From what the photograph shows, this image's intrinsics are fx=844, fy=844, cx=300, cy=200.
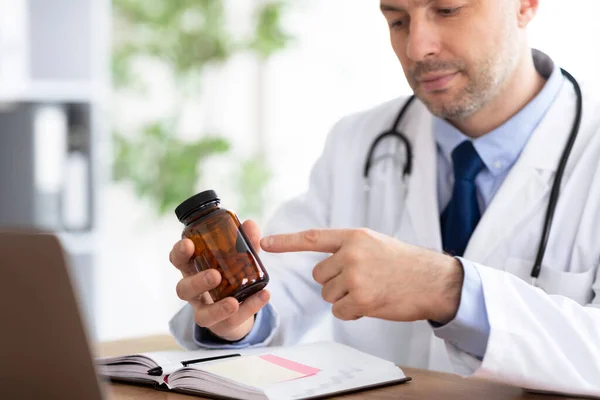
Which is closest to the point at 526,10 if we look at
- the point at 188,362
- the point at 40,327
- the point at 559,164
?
the point at 559,164

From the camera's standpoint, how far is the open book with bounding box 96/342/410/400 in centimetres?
120

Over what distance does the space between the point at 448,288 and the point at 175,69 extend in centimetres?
295

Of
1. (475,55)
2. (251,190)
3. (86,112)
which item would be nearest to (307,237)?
(475,55)

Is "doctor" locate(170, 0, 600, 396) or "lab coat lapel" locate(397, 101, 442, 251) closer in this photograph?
"doctor" locate(170, 0, 600, 396)

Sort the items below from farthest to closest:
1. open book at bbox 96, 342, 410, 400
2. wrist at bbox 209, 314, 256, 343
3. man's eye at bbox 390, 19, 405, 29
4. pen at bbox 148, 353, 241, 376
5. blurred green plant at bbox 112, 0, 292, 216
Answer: blurred green plant at bbox 112, 0, 292, 216
man's eye at bbox 390, 19, 405, 29
wrist at bbox 209, 314, 256, 343
pen at bbox 148, 353, 241, 376
open book at bbox 96, 342, 410, 400

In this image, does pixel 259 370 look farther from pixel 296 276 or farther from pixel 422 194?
pixel 422 194

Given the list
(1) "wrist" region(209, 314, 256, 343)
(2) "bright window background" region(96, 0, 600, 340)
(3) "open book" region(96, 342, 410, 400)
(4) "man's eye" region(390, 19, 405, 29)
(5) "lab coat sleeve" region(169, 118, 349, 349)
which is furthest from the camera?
(2) "bright window background" region(96, 0, 600, 340)

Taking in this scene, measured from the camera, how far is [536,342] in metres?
1.29

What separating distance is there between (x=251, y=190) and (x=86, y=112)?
986mm

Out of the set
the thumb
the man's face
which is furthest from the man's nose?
the thumb

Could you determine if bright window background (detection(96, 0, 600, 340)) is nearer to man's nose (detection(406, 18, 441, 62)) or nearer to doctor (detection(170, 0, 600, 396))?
doctor (detection(170, 0, 600, 396))

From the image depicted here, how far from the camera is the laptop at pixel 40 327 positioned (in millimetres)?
757

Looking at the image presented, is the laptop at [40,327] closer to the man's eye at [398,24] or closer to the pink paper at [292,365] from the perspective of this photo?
the pink paper at [292,365]

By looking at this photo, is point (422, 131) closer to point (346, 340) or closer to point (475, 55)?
point (475, 55)
